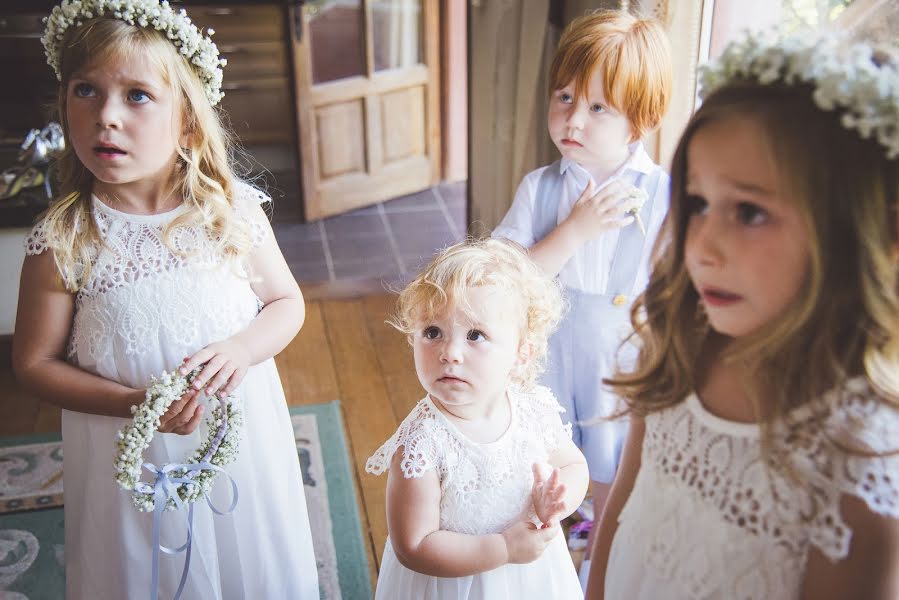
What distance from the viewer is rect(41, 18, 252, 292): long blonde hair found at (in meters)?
1.48

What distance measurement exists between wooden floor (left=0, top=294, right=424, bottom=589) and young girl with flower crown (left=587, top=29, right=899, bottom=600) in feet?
4.92

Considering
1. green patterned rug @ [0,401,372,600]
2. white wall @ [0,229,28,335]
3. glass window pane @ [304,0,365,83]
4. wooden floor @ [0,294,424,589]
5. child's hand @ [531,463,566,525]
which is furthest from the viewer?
glass window pane @ [304,0,365,83]

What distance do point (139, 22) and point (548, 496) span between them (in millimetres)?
1025

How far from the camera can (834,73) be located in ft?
2.66

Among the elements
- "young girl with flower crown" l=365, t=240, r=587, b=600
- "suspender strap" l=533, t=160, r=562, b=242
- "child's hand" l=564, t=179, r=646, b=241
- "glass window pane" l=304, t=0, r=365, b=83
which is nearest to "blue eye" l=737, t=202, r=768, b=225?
"young girl with flower crown" l=365, t=240, r=587, b=600

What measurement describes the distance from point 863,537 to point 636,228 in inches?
37.9

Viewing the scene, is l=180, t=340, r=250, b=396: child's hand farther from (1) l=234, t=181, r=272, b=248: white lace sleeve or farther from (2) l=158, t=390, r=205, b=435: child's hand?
(1) l=234, t=181, r=272, b=248: white lace sleeve

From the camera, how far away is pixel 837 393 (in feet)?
2.97

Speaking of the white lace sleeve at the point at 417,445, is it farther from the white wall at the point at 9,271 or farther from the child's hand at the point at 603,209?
the white wall at the point at 9,271

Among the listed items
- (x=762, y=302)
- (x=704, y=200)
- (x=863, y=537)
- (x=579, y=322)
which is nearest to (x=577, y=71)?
(x=579, y=322)

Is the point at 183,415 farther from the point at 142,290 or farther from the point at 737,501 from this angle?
the point at 737,501

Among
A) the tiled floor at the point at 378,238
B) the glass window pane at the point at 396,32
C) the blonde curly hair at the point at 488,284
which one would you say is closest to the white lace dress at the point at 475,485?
the blonde curly hair at the point at 488,284

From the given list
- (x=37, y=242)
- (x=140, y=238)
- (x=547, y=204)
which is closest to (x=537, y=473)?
(x=547, y=204)

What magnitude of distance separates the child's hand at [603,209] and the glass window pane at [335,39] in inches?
127
